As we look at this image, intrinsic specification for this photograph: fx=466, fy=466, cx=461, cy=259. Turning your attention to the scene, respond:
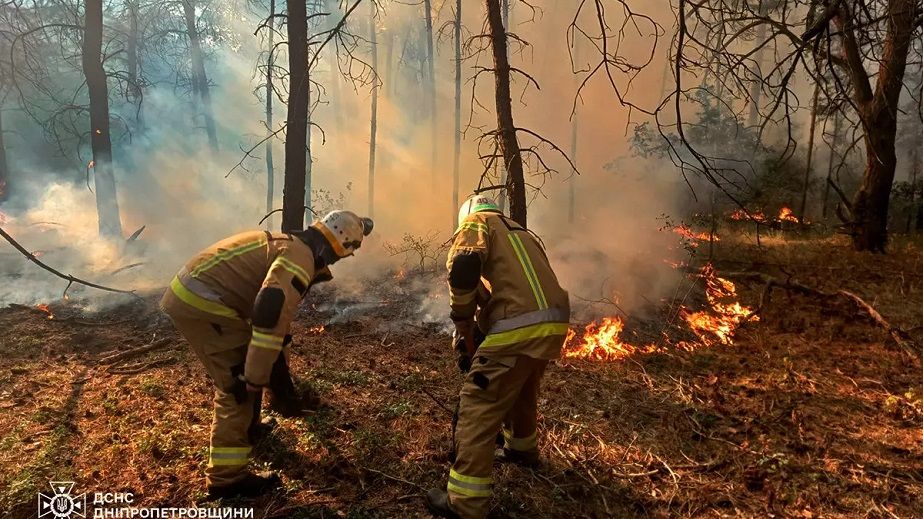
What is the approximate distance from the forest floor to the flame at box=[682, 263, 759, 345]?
0.84 ft

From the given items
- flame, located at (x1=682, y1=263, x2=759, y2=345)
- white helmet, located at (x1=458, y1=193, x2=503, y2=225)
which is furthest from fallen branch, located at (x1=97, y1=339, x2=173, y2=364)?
flame, located at (x1=682, y1=263, x2=759, y2=345)

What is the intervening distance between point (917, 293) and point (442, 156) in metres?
28.3

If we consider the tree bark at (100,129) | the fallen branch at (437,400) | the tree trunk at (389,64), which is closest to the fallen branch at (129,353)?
the fallen branch at (437,400)

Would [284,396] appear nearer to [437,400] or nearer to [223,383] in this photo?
[223,383]

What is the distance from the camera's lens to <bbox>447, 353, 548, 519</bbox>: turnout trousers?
301cm

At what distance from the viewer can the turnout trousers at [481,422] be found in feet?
9.87

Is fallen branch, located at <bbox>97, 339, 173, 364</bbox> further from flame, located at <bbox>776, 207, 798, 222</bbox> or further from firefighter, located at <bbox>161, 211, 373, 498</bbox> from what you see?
flame, located at <bbox>776, 207, 798, 222</bbox>

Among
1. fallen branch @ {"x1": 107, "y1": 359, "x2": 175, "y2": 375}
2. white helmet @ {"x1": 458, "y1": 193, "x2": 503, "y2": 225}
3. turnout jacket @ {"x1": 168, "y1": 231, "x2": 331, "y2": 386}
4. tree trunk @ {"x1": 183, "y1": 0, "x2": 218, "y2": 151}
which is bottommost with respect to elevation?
fallen branch @ {"x1": 107, "y1": 359, "x2": 175, "y2": 375}

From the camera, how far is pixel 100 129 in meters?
12.9

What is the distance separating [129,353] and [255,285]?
11.8ft

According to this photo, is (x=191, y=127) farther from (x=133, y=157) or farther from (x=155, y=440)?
(x=155, y=440)

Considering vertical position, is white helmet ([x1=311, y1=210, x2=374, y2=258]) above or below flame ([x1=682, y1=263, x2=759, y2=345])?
above

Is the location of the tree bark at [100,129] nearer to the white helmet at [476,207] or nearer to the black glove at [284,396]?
the black glove at [284,396]

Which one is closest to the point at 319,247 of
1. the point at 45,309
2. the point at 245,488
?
the point at 245,488
